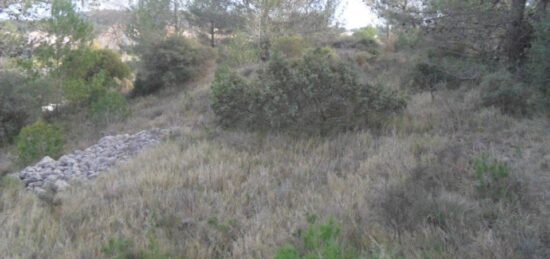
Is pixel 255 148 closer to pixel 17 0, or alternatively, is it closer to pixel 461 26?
pixel 461 26

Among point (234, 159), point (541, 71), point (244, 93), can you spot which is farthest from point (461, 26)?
point (234, 159)

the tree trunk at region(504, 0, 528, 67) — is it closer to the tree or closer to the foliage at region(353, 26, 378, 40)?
the foliage at region(353, 26, 378, 40)

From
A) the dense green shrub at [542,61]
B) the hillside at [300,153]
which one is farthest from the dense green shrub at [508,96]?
the dense green shrub at [542,61]

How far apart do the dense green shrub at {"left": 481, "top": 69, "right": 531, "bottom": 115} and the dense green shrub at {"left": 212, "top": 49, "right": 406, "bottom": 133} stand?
1.48 meters

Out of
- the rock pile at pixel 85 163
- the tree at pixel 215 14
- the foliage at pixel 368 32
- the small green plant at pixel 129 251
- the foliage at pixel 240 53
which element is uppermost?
the tree at pixel 215 14

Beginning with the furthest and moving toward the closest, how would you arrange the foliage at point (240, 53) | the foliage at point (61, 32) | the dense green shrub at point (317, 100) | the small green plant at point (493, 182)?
the foliage at point (240, 53), the foliage at point (61, 32), the dense green shrub at point (317, 100), the small green plant at point (493, 182)

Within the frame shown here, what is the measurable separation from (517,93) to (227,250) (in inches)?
245

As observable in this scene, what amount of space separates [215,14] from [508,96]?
23.5m

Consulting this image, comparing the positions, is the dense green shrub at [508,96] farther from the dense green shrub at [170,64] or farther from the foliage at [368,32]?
the foliage at [368,32]

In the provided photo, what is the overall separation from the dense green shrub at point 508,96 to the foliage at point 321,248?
576 centimetres

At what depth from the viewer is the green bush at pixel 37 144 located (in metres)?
9.25

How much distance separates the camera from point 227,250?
3.62 meters

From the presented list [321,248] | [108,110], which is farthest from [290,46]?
[321,248]

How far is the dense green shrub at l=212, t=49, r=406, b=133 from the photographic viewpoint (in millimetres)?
7727
